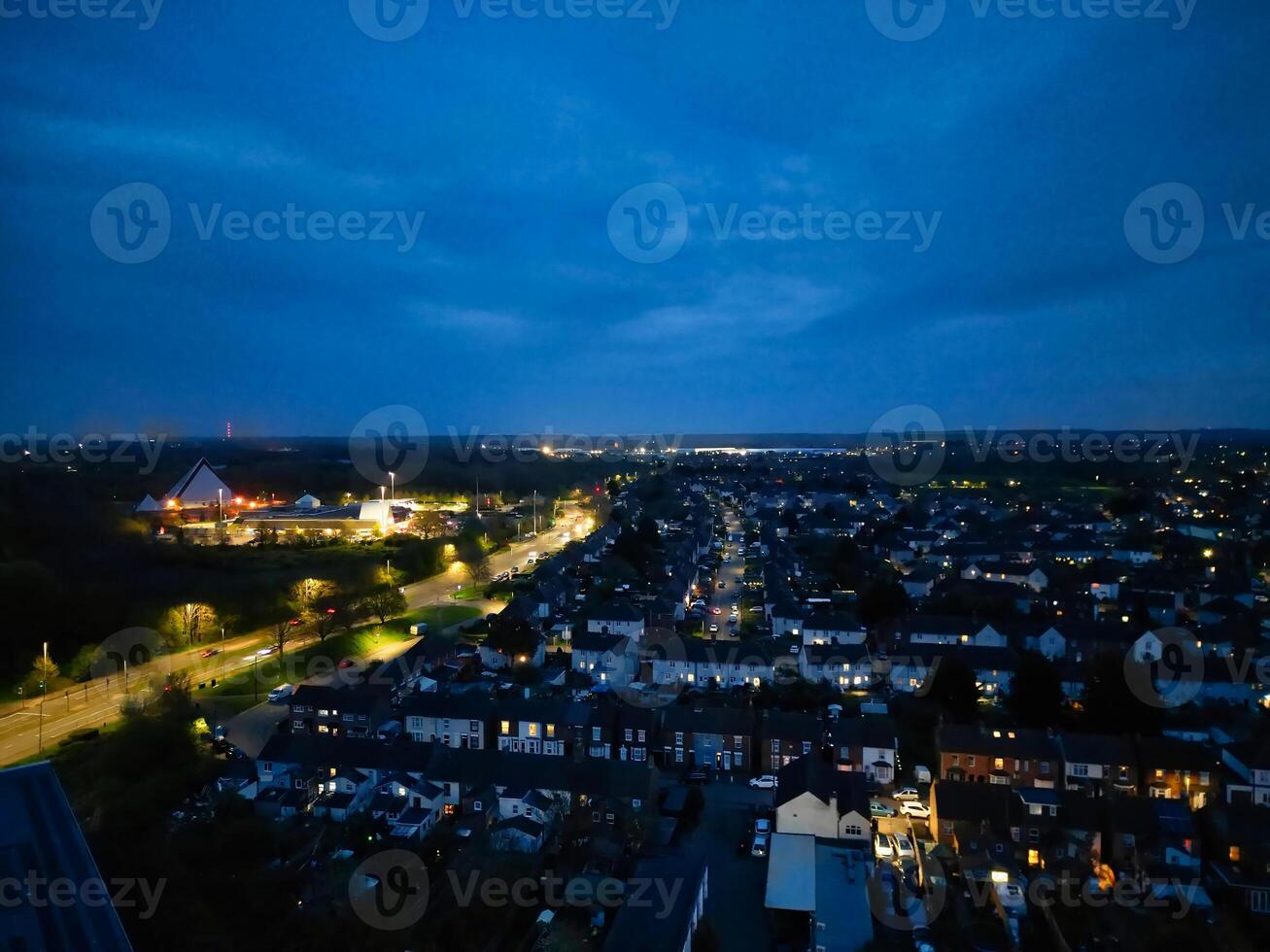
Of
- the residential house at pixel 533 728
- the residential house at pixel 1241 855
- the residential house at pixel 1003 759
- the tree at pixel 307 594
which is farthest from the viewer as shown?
the tree at pixel 307 594

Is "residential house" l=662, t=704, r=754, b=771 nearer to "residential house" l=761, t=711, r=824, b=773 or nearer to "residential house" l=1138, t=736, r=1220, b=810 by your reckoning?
"residential house" l=761, t=711, r=824, b=773

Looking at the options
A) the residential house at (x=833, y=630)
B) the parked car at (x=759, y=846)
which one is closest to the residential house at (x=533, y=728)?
the parked car at (x=759, y=846)

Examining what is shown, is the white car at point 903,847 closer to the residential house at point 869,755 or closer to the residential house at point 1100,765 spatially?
the residential house at point 869,755

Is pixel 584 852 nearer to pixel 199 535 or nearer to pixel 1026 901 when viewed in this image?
pixel 1026 901

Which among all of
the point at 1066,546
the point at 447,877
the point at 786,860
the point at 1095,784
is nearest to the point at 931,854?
the point at 786,860

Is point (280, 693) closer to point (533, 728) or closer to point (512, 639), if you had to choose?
point (512, 639)

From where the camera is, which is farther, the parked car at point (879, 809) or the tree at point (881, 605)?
the tree at point (881, 605)
